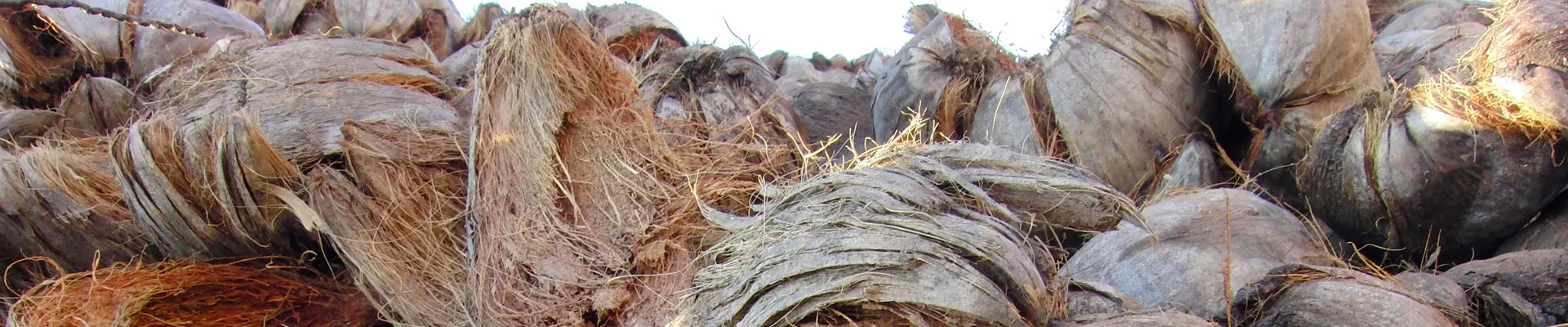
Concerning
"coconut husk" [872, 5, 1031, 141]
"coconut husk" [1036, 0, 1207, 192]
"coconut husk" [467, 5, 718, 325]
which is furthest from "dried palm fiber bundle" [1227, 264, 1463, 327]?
"coconut husk" [872, 5, 1031, 141]

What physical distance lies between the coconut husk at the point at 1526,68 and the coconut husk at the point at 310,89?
7.00ft

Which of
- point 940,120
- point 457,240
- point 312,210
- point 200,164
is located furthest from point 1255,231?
point 200,164

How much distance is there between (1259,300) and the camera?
6.81 feet

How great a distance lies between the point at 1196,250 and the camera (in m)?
2.47

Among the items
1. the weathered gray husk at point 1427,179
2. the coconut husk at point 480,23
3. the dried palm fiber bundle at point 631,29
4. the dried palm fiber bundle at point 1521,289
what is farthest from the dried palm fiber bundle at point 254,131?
the dried palm fiber bundle at point 1521,289

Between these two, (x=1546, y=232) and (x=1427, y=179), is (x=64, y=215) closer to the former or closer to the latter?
(x=1427, y=179)

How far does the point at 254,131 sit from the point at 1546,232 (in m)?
2.42

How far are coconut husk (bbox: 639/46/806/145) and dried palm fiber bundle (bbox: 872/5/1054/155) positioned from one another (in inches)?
10.3

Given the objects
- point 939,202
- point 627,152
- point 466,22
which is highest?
point 939,202

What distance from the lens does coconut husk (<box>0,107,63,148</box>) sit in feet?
10.7

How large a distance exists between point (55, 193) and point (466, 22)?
2.15 metres

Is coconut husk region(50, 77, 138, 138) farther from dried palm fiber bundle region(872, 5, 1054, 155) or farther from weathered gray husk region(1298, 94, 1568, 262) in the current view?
weathered gray husk region(1298, 94, 1568, 262)

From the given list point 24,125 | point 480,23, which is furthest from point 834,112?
point 24,125

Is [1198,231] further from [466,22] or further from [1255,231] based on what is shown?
[466,22]
